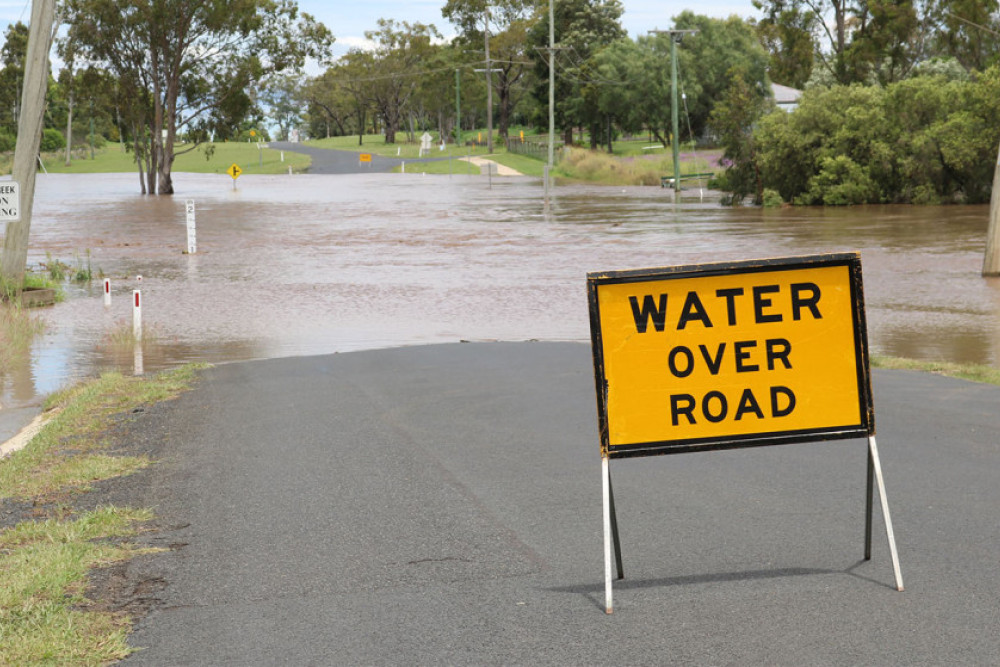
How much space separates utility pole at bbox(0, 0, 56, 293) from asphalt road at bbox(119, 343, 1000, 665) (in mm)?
10322

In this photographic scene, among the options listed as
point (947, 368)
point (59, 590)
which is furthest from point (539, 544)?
point (947, 368)

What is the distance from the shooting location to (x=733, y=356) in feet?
18.6

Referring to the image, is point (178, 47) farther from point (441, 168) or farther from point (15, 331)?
point (15, 331)

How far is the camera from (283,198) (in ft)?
197

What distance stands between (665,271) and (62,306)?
58.4ft

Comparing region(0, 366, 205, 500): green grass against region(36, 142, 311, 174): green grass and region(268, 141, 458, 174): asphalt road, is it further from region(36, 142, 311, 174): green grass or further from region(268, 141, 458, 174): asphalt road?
region(36, 142, 311, 174): green grass

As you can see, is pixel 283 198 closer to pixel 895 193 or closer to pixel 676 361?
pixel 895 193

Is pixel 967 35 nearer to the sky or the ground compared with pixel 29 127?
nearer to the sky

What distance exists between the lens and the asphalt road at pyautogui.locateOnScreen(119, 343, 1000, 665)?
198 inches

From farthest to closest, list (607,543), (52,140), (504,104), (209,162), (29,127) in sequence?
(52,140) → (504,104) → (209,162) → (29,127) → (607,543)

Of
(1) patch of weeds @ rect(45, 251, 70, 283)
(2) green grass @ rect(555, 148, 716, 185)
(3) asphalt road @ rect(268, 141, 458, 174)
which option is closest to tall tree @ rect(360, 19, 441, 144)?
(3) asphalt road @ rect(268, 141, 458, 174)

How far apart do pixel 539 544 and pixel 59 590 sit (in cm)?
231

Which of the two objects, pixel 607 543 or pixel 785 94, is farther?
pixel 785 94

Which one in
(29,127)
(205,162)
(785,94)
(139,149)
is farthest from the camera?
(785,94)
